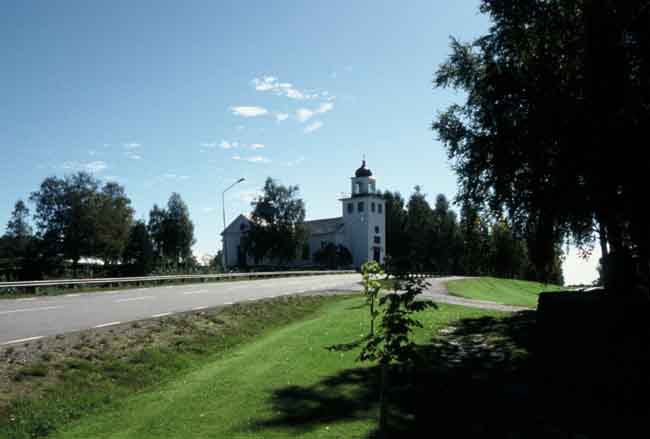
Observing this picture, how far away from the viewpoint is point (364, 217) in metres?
85.8

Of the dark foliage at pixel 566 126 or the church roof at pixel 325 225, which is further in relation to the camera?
the church roof at pixel 325 225

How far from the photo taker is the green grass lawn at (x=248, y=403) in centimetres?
541

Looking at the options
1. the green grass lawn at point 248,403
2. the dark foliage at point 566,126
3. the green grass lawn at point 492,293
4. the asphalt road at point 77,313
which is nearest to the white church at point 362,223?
the green grass lawn at point 492,293

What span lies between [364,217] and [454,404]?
79775mm

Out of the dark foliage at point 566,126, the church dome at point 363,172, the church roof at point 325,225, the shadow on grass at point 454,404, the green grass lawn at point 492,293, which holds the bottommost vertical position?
the green grass lawn at point 492,293

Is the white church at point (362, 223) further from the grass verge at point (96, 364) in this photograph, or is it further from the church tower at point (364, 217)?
the grass verge at point (96, 364)

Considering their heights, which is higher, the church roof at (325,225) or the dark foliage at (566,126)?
the church roof at (325,225)

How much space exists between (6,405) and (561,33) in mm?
13448

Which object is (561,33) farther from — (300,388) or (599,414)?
(300,388)

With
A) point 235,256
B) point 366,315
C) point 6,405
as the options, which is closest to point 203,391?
point 6,405

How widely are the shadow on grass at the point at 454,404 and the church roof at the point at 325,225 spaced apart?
3389 inches

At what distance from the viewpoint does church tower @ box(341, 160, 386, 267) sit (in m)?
86.0

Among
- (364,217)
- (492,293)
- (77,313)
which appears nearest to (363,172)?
(364,217)

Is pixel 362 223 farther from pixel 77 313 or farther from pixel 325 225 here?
pixel 77 313
